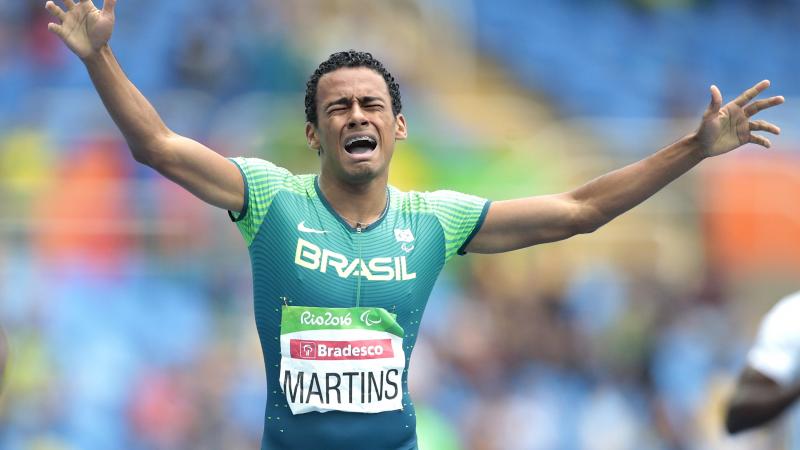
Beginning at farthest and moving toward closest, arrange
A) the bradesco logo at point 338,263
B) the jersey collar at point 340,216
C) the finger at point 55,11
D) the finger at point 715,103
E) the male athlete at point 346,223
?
the finger at point 715,103 < the jersey collar at point 340,216 < the bradesco logo at point 338,263 < the male athlete at point 346,223 < the finger at point 55,11

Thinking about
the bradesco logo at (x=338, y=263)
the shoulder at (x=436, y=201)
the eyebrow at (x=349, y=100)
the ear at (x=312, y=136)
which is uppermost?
the eyebrow at (x=349, y=100)

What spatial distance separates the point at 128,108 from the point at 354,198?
95 cm

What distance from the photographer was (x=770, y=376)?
15.3ft

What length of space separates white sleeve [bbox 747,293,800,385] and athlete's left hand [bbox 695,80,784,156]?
683 mm

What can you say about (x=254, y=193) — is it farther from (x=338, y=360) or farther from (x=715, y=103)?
(x=715, y=103)

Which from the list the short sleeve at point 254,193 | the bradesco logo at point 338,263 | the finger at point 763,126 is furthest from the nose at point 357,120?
the finger at point 763,126

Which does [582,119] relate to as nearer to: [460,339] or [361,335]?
[460,339]

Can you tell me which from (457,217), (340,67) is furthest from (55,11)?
(457,217)

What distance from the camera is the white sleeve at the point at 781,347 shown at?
4.66 meters

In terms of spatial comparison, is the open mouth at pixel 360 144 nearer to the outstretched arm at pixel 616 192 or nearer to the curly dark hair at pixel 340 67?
the curly dark hair at pixel 340 67

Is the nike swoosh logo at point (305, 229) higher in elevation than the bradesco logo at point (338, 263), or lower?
higher

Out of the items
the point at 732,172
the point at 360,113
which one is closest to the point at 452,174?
the point at 732,172

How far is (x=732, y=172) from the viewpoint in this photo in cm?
1062

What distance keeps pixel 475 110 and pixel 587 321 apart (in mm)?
2808
